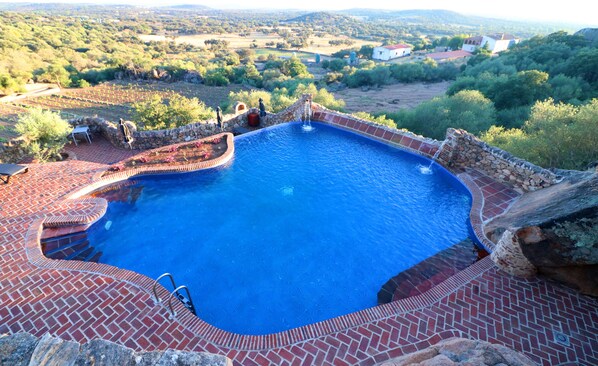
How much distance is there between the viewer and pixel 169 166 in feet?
37.9

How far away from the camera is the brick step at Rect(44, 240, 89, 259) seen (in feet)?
Result: 24.5

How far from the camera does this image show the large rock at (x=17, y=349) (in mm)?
2568

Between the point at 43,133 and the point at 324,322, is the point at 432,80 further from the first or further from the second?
the point at 324,322

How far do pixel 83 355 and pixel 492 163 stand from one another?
12113 millimetres

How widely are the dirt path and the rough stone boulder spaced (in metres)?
28.4

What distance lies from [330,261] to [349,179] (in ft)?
14.2

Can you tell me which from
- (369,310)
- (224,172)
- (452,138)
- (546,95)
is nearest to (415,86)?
(546,95)

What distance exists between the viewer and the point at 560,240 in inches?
219

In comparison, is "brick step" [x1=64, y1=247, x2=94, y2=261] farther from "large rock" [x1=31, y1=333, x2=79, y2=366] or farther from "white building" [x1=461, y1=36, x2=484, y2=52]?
"white building" [x1=461, y1=36, x2=484, y2=52]

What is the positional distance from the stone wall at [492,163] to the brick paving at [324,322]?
402cm

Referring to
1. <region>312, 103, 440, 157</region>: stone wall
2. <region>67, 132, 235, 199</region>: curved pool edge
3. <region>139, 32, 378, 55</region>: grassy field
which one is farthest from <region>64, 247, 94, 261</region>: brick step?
<region>139, 32, 378, 55</region>: grassy field

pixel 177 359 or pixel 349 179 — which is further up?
pixel 177 359

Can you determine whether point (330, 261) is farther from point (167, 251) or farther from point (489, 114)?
point (489, 114)

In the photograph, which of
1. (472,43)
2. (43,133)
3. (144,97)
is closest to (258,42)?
(472,43)
